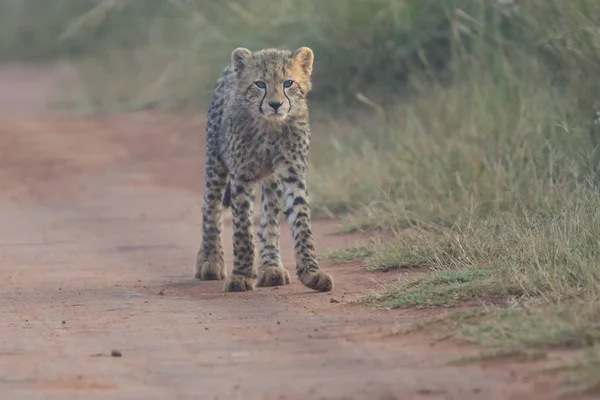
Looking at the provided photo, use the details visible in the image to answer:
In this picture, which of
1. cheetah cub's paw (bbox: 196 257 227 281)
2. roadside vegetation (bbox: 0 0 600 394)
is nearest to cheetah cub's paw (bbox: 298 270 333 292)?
roadside vegetation (bbox: 0 0 600 394)

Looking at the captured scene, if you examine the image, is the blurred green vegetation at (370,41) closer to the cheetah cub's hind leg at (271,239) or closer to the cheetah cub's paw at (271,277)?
the cheetah cub's hind leg at (271,239)

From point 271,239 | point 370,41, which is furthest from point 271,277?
point 370,41

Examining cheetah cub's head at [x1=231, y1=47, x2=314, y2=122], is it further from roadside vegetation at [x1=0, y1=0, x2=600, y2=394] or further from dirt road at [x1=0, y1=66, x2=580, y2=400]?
roadside vegetation at [x1=0, y1=0, x2=600, y2=394]

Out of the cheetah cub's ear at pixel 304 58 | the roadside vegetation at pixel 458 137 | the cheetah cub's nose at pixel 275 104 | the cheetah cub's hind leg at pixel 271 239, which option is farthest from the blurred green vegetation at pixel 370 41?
the cheetah cub's nose at pixel 275 104

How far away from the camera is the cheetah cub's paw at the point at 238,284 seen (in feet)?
27.1

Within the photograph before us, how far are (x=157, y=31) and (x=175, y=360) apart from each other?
15.4 meters

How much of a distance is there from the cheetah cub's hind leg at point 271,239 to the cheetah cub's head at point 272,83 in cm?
56

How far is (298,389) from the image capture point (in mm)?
5371

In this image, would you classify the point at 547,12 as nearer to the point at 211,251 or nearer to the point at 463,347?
the point at 211,251

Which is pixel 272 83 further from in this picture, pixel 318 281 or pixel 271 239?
pixel 318 281

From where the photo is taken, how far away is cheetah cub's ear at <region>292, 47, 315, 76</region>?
8.49m

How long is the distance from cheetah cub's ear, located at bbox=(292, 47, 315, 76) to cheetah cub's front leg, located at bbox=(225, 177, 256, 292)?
773mm

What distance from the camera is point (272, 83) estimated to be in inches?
328

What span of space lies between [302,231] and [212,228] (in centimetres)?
110
